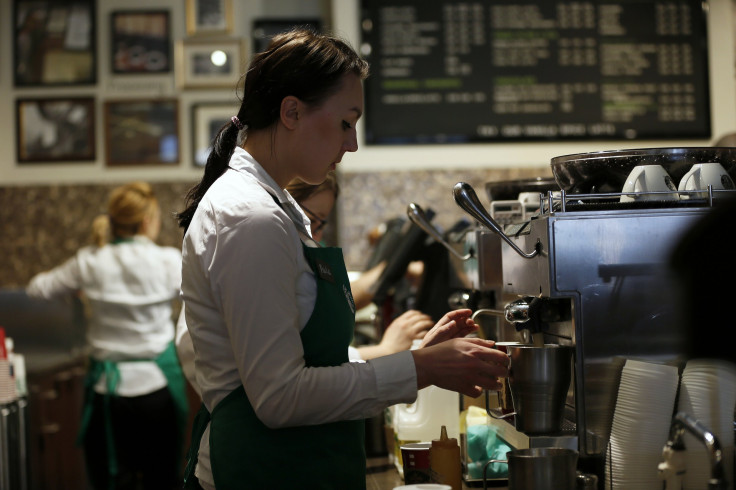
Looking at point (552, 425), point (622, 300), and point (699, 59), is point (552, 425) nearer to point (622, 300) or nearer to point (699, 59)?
point (622, 300)

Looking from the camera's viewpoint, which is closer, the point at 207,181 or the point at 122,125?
the point at 207,181

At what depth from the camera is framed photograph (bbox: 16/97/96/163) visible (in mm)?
4605

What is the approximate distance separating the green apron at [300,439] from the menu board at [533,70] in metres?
2.86

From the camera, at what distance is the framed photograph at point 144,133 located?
4.61 metres

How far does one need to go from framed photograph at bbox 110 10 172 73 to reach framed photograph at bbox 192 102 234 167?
0.29 m

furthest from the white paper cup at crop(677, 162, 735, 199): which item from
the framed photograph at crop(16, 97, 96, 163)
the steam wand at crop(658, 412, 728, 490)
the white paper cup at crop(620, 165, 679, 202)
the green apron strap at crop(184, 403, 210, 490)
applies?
the framed photograph at crop(16, 97, 96, 163)

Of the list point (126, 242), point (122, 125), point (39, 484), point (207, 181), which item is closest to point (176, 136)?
point (122, 125)

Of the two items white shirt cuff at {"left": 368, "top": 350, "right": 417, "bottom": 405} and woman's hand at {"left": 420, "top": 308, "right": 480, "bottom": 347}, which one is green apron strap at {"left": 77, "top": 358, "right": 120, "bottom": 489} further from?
white shirt cuff at {"left": 368, "top": 350, "right": 417, "bottom": 405}

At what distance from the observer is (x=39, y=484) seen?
14.4ft

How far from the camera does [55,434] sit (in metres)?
4.45

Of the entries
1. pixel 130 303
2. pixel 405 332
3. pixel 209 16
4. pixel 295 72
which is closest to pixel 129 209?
pixel 130 303

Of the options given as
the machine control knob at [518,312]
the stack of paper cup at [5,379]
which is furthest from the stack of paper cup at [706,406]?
the stack of paper cup at [5,379]

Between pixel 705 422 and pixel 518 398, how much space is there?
0.94 ft

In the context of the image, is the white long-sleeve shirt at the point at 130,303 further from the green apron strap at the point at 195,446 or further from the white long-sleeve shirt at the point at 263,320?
the white long-sleeve shirt at the point at 263,320
